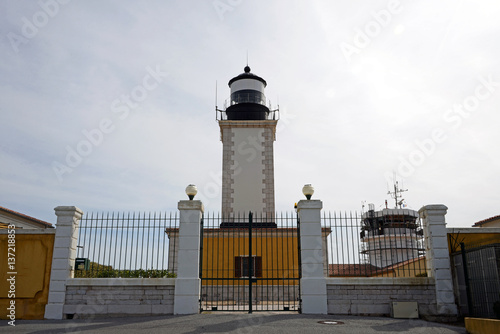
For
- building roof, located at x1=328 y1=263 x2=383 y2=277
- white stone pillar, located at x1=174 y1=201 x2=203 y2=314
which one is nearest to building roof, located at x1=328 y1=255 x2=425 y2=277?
building roof, located at x1=328 y1=263 x2=383 y2=277

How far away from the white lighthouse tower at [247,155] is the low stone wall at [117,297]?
28.6 feet

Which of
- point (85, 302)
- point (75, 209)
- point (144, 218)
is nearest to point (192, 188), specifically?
point (144, 218)

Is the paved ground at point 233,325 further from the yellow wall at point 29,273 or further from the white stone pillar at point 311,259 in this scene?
the yellow wall at point 29,273

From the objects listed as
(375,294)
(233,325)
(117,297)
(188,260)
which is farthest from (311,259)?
(117,297)

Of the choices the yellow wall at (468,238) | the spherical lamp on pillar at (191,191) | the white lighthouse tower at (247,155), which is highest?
the white lighthouse tower at (247,155)

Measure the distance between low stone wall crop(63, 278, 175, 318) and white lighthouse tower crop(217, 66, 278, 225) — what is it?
28.6 feet

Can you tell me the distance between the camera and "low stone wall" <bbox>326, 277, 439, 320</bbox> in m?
10.0

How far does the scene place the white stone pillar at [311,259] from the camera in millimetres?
10070

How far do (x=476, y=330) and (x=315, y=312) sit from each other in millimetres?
3721

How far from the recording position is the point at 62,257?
405 inches

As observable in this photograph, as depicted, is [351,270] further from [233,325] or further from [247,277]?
[233,325]

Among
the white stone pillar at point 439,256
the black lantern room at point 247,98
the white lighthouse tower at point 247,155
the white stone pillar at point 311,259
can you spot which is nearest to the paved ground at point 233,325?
the white stone pillar at point 311,259

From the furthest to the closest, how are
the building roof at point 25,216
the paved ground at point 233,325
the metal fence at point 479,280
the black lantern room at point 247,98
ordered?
the black lantern room at point 247,98, the building roof at point 25,216, the metal fence at point 479,280, the paved ground at point 233,325

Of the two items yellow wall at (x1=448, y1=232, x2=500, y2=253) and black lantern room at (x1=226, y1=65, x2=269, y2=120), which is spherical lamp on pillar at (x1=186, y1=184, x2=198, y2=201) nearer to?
yellow wall at (x1=448, y1=232, x2=500, y2=253)
